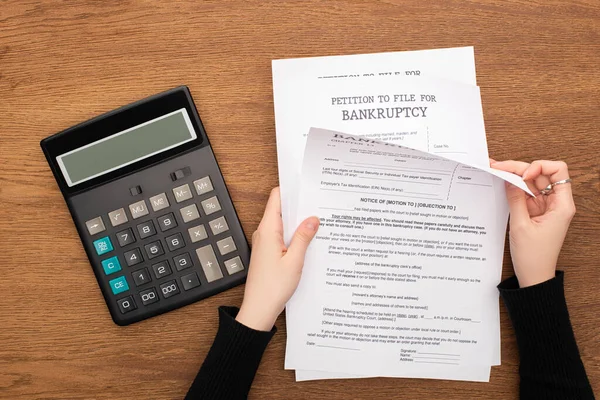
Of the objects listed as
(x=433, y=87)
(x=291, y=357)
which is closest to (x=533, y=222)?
(x=433, y=87)

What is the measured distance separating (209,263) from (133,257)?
0.28ft

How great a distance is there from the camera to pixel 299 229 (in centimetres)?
62

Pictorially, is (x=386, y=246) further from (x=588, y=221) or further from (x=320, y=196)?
(x=588, y=221)

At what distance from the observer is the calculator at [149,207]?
2.06ft

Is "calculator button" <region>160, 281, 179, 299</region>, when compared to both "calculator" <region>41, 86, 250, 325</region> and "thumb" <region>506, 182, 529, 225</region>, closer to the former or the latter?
"calculator" <region>41, 86, 250, 325</region>

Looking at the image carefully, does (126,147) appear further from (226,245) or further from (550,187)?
(550,187)

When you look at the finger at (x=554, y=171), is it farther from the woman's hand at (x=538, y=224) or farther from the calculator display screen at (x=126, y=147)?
the calculator display screen at (x=126, y=147)

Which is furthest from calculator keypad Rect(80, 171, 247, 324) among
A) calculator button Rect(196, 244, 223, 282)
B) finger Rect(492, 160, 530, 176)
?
finger Rect(492, 160, 530, 176)

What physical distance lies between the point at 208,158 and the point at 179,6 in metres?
0.18

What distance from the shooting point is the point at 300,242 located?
621 mm

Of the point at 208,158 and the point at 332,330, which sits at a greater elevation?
the point at 208,158

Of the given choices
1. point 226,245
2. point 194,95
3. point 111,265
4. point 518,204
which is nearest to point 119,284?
point 111,265

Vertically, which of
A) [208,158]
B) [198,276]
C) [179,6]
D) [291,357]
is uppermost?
[179,6]

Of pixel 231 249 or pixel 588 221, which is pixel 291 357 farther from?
pixel 588 221
